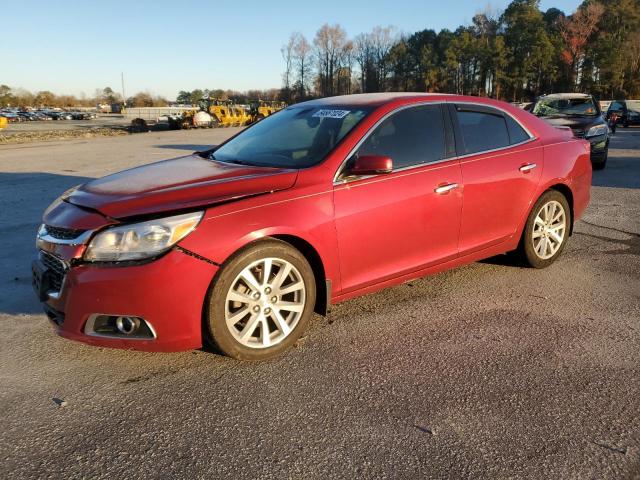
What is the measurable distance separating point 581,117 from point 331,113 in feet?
30.6

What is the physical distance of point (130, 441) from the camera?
245 cm

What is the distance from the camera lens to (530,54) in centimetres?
6600

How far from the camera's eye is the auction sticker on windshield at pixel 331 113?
3924 mm

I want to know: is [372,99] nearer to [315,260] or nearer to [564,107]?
[315,260]

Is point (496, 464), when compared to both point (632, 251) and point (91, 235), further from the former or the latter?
point (632, 251)

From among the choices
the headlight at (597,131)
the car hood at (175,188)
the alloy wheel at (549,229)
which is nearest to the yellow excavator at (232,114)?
the headlight at (597,131)

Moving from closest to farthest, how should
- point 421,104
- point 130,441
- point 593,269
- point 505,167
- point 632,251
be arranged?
point 130,441 → point 421,104 → point 505,167 → point 593,269 → point 632,251

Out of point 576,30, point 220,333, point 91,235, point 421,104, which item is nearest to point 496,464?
point 220,333

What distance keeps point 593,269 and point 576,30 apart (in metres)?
71.7

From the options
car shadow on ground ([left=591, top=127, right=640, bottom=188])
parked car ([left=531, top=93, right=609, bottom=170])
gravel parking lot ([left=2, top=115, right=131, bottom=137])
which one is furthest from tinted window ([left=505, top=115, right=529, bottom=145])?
gravel parking lot ([left=2, top=115, right=131, bottom=137])

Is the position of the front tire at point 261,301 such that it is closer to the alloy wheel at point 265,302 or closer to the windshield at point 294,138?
the alloy wheel at point 265,302

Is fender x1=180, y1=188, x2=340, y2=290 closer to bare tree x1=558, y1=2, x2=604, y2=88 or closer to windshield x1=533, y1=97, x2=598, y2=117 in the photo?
windshield x1=533, y1=97, x2=598, y2=117

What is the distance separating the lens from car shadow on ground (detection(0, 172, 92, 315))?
4260mm

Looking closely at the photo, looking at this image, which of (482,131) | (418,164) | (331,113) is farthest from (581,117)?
(331,113)
